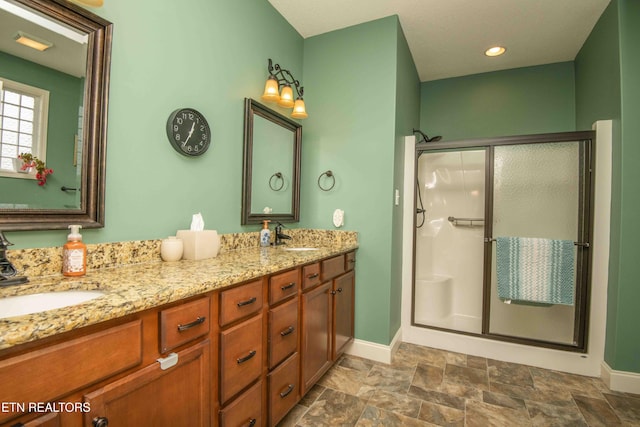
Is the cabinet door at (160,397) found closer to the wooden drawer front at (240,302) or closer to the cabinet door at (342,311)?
the wooden drawer front at (240,302)

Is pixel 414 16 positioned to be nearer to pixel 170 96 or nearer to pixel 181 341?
pixel 170 96

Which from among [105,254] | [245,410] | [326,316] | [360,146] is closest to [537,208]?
[360,146]

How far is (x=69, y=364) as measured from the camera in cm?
70

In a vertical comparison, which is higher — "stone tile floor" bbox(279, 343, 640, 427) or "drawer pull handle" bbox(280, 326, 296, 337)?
"drawer pull handle" bbox(280, 326, 296, 337)

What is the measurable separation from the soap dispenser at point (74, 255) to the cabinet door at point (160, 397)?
516 mm

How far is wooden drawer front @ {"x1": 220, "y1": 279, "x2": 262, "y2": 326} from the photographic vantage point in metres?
1.16

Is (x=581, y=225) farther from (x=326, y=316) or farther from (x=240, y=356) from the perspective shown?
(x=240, y=356)

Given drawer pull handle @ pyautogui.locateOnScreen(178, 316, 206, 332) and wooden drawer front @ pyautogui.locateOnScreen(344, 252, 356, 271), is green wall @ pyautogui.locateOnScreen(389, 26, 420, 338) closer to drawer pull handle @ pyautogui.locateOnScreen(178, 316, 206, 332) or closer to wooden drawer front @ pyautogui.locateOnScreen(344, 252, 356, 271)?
wooden drawer front @ pyautogui.locateOnScreen(344, 252, 356, 271)

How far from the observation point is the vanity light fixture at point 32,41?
41.7 inches

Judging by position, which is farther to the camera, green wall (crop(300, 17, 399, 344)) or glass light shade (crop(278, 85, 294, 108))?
green wall (crop(300, 17, 399, 344))

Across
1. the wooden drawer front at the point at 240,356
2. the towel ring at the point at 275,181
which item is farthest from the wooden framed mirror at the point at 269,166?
the wooden drawer front at the point at 240,356

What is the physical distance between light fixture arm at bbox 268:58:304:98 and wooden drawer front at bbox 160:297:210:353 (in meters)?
1.79

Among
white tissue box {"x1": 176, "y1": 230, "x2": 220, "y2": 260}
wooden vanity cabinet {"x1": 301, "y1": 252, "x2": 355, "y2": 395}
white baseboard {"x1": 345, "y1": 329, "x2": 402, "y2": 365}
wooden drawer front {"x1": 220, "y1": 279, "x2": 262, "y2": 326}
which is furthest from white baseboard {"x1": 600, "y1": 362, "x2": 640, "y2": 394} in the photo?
white tissue box {"x1": 176, "y1": 230, "x2": 220, "y2": 260}

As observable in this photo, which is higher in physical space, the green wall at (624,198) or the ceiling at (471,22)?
the ceiling at (471,22)
